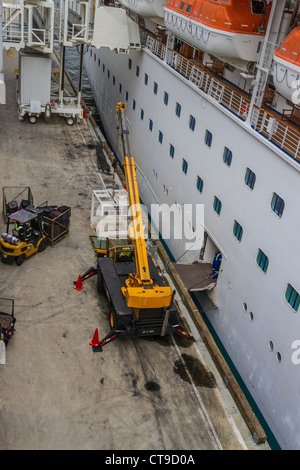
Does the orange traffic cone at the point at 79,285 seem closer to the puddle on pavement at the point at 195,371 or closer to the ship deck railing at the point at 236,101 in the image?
the puddle on pavement at the point at 195,371

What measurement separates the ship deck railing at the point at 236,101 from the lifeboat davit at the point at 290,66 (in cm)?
117

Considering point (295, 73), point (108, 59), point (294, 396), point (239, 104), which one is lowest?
point (294, 396)

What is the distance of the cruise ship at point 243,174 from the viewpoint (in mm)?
13766

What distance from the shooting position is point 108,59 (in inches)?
1379

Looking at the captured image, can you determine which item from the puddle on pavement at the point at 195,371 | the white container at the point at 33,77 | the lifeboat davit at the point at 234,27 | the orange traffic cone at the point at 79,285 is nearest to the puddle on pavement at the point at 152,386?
the puddle on pavement at the point at 195,371

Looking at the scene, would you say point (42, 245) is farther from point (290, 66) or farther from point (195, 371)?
point (290, 66)

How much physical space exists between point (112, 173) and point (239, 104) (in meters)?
9.28

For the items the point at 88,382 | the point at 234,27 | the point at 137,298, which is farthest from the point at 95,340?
the point at 234,27

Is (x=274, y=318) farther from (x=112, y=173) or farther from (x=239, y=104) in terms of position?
(x=112, y=173)

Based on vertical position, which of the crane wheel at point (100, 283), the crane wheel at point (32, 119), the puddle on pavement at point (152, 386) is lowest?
the puddle on pavement at point (152, 386)

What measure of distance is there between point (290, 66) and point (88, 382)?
9.89 meters

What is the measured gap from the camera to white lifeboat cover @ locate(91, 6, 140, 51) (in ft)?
87.0

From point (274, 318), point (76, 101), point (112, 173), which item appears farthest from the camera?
point (76, 101)
